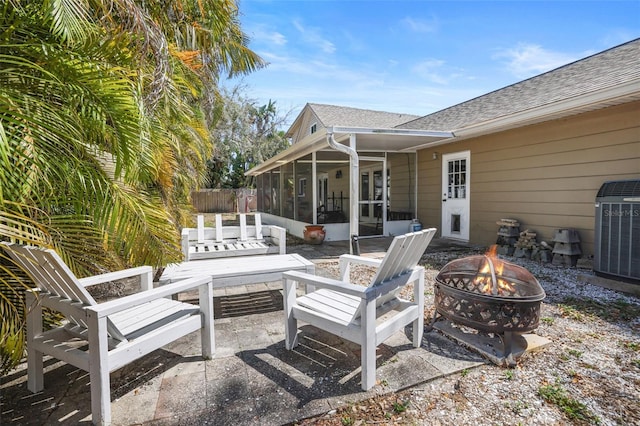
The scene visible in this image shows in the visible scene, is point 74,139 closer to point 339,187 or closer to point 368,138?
point 368,138

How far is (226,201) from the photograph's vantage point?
22.1 meters

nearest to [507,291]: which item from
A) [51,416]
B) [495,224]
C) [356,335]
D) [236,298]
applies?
[356,335]

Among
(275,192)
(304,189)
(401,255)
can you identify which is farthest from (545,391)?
(275,192)

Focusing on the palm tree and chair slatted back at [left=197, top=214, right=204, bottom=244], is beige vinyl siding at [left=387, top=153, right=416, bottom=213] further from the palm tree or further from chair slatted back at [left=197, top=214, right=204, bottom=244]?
the palm tree

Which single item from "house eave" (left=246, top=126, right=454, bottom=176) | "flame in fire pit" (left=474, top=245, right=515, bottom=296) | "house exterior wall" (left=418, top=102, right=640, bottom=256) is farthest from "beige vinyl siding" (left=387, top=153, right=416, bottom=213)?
"flame in fire pit" (left=474, top=245, right=515, bottom=296)

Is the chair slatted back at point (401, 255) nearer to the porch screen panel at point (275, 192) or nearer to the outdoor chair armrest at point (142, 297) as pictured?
the outdoor chair armrest at point (142, 297)

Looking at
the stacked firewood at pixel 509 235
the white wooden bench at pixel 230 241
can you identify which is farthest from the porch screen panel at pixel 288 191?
the stacked firewood at pixel 509 235

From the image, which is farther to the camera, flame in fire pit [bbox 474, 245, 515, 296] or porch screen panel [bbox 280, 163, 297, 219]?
porch screen panel [bbox 280, 163, 297, 219]

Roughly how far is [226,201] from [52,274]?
2095 cm

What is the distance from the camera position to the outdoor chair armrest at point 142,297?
1700 mm

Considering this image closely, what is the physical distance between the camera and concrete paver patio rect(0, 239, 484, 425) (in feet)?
5.91

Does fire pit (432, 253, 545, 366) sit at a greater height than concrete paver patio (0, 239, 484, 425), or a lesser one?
greater

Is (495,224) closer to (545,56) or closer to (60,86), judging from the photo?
(545,56)

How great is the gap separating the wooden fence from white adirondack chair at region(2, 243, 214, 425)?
65.2 feet
